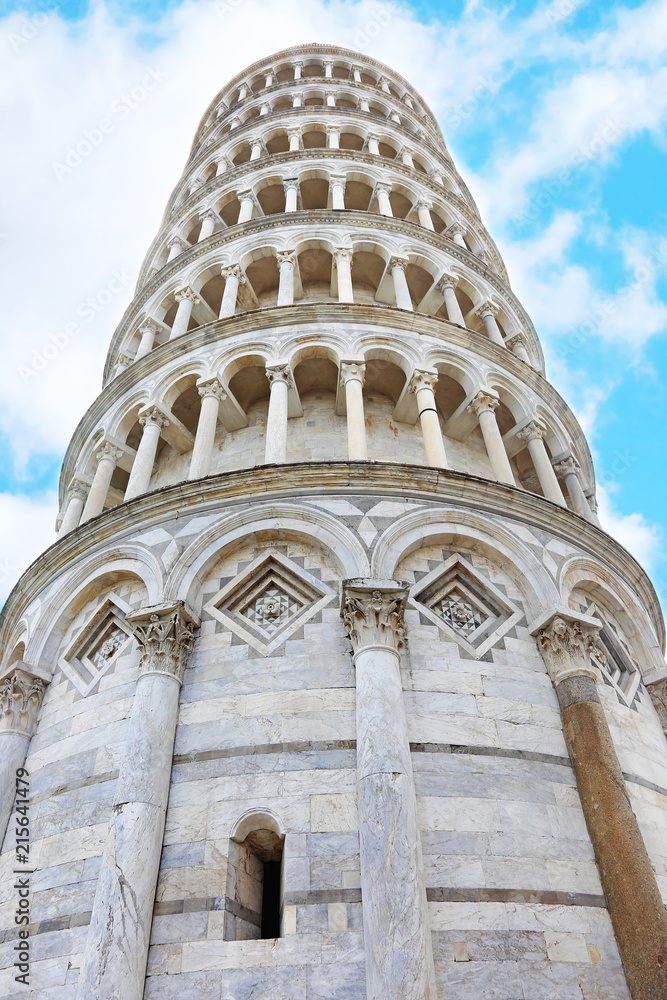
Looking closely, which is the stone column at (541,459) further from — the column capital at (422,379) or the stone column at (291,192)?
the stone column at (291,192)

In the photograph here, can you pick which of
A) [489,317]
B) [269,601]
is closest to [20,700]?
[269,601]

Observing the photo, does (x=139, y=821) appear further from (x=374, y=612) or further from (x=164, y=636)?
→ (x=374, y=612)

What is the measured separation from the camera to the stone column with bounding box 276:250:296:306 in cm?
1434

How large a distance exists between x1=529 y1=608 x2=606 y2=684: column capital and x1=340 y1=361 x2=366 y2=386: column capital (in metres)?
5.27

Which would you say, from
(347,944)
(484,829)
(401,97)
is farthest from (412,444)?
(401,97)

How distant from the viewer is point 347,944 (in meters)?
6.23

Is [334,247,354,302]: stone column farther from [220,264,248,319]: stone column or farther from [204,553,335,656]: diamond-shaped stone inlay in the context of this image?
[204,553,335,656]: diamond-shaped stone inlay

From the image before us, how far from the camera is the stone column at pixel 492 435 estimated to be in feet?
38.1

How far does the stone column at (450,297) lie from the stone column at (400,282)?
0.92m

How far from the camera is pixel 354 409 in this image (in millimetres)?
11703

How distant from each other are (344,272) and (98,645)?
9106 millimetres

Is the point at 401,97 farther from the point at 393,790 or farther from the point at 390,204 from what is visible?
the point at 393,790

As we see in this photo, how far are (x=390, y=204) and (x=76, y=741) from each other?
1595 cm

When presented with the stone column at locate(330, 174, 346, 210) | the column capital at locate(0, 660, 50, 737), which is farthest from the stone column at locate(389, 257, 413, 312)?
the column capital at locate(0, 660, 50, 737)
